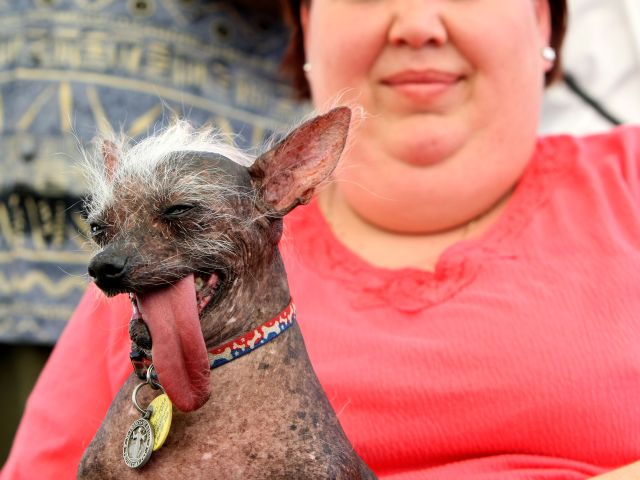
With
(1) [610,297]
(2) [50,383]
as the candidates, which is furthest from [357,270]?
(2) [50,383]

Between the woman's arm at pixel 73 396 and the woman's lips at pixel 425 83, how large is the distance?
0.56 meters

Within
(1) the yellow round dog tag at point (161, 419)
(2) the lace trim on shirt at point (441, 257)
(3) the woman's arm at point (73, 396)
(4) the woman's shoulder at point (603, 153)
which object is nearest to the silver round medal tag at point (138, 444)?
(1) the yellow round dog tag at point (161, 419)

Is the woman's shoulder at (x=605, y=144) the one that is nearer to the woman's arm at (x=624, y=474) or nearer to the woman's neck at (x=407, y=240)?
the woman's neck at (x=407, y=240)

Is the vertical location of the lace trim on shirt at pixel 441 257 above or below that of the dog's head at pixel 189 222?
below

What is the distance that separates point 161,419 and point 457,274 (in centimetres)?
68

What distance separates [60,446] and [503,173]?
0.83 metres

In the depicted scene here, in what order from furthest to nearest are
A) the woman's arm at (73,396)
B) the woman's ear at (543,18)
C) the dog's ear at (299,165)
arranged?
the woman's ear at (543,18), the woman's arm at (73,396), the dog's ear at (299,165)

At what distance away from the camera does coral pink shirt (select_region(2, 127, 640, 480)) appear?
1.19 meters

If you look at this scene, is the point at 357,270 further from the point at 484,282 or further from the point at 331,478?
the point at 331,478

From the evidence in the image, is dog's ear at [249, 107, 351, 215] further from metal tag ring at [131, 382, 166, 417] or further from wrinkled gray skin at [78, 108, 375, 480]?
metal tag ring at [131, 382, 166, 417]

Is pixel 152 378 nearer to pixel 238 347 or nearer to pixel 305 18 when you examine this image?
pixel 238 347

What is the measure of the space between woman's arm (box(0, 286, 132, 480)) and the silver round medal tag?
19.2 inches

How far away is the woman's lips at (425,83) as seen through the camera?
1.41 meters

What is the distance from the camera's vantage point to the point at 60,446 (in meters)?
1.34
